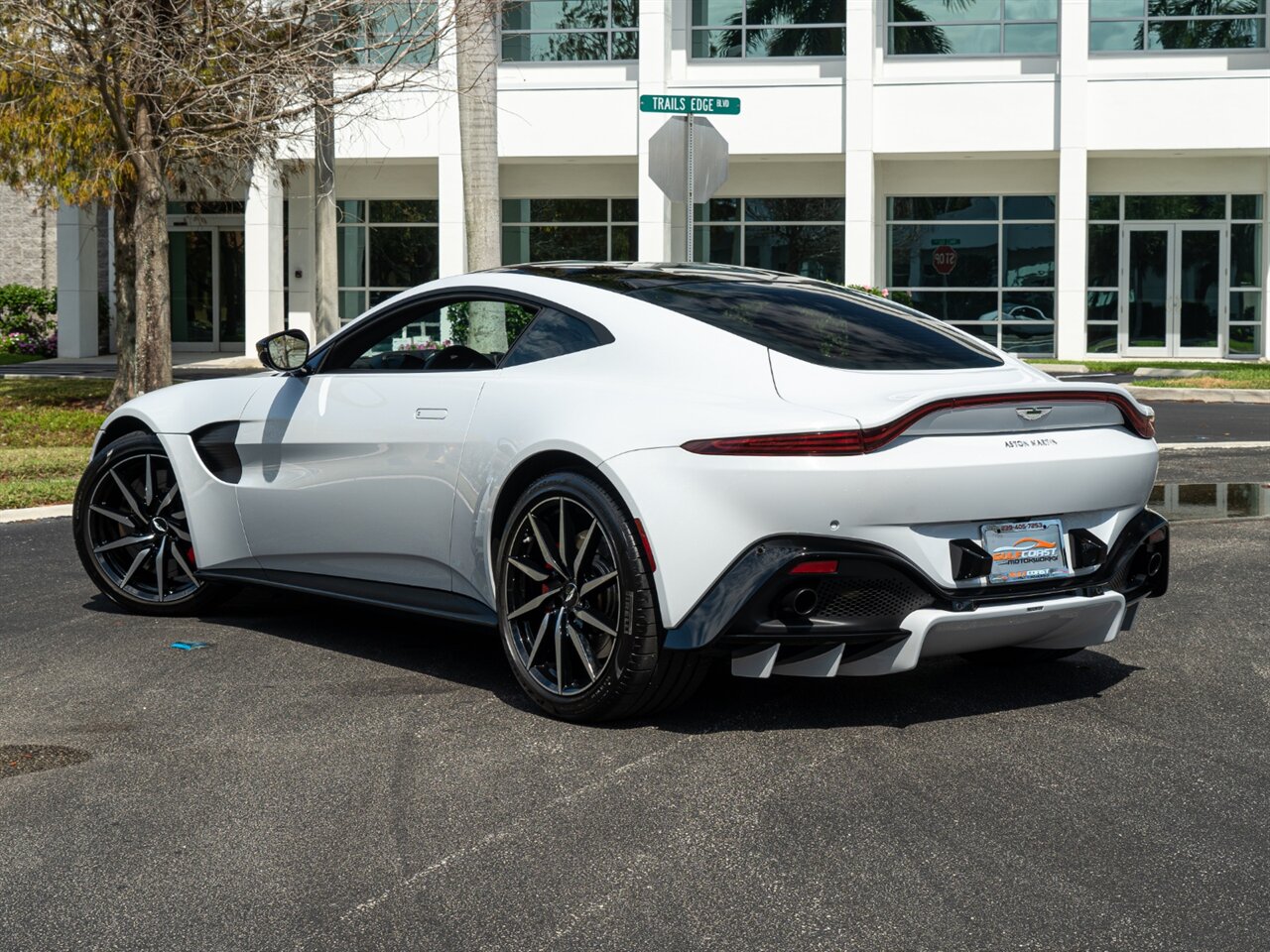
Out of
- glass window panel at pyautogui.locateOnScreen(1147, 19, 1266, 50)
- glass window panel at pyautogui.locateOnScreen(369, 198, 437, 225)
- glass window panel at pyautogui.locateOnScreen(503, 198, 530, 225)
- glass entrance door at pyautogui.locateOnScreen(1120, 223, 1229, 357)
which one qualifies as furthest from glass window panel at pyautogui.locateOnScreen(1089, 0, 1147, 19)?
glass window panel at pyautogui.locateOnScreen(369, 198, 437, 225)

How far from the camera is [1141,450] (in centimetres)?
517

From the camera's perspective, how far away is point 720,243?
34031mm

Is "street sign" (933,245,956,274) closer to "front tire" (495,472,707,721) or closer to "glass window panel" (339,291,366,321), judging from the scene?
"glass window panel" (339,291,366,321)

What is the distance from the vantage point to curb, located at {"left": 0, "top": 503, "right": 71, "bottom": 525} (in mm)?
10172

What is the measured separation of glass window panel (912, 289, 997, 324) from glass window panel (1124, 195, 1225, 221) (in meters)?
3.20

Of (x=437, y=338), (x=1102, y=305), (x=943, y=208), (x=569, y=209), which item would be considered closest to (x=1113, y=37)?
(x=943, y=208)

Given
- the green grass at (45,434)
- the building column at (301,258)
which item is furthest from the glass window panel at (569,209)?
the green grass at (45,434)

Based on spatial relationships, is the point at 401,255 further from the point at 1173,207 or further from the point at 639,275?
the point at 639,275

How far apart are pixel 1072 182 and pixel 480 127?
19.4m

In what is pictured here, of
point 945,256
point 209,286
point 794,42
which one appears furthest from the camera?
point 209,286

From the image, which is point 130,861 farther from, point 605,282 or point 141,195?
point 141,195

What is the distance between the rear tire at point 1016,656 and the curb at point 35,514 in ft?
21.7

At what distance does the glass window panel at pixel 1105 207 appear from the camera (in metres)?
32.2

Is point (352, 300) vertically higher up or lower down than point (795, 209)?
lower down
